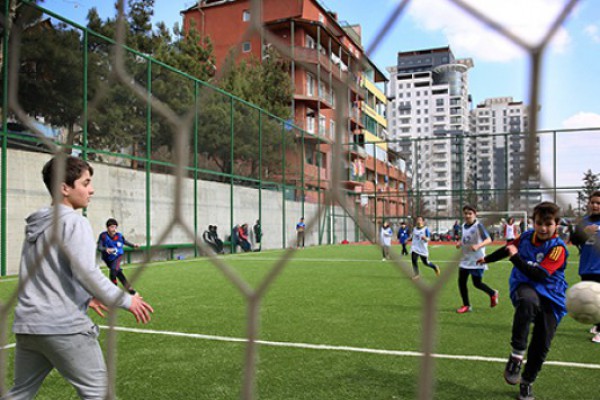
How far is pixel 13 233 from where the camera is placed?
9.95 metres

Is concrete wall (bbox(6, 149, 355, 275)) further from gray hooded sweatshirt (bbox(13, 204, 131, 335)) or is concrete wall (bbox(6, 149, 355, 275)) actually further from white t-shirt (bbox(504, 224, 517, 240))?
gray hooded sweatshirt (bbox(13, 204, 131, 335))

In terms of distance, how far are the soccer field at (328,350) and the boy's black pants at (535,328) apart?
9.6 inches

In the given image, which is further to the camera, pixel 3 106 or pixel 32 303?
pixel 3 106

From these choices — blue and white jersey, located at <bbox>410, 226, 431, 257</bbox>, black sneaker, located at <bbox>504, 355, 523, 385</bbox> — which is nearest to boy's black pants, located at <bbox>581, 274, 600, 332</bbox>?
black sneaker, located at <bbox>504, 355, 523, 385</bbox>

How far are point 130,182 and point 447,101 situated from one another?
12.7 m

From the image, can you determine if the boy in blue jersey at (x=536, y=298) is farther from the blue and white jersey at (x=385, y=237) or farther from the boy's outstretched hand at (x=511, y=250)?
the blue and white jersey at (x=385, y=237)

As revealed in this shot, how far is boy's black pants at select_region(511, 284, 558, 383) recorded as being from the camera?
3025 mm

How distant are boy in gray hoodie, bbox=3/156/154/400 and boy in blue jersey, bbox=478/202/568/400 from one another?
7.40ft

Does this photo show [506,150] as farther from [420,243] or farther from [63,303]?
[420,243]

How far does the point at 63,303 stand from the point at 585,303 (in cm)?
228

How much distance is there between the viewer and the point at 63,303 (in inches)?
76.6

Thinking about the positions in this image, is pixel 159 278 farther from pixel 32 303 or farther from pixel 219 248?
pixel 32 303

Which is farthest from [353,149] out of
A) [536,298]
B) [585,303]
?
[536,298]

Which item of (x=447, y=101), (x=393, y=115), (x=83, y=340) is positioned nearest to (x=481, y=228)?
(x=447, y=101)
